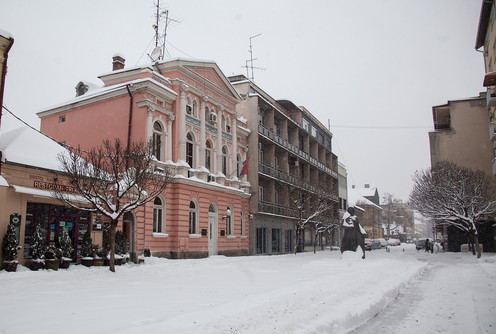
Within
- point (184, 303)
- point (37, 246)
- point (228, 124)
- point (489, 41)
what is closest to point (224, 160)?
point (228, 124)

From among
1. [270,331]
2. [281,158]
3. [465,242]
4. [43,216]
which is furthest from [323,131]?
[270,331]

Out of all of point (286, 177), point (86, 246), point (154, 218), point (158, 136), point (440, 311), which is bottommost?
point (440, 311)

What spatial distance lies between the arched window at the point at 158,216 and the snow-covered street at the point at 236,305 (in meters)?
10.2

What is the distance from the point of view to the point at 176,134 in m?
27.6

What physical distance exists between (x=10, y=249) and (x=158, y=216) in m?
10.5

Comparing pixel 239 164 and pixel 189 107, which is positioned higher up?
pixel 189 107

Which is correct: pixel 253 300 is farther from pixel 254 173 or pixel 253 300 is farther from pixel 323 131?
pixel 323 131

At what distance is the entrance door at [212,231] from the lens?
3027cm

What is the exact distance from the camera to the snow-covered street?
7.35 m

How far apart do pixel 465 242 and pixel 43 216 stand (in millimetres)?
43522

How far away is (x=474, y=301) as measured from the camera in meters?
11.0

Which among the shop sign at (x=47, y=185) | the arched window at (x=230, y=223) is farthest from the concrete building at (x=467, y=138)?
the shop sign at (x=47, y=185)

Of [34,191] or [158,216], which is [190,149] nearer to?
[158,216]

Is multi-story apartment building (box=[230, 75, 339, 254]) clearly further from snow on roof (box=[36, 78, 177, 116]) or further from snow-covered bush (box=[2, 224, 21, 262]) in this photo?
snow-covered bush (box=[2, 224, 21, 262])
